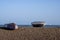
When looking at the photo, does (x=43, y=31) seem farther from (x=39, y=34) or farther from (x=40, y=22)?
(x=40, y=22)

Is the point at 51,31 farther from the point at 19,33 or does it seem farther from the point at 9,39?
the point at 9,39

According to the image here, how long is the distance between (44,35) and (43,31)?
315 centimetres

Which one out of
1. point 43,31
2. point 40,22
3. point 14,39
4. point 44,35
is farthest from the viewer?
point 40,22

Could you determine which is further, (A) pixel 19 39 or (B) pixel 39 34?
(B) pixel 39 34

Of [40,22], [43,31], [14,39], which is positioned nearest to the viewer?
[14,39]

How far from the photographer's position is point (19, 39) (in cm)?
3984

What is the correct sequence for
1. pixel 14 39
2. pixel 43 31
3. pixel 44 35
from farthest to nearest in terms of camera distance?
pixel 43 31 → pixel 44 35 → pixel 14 39

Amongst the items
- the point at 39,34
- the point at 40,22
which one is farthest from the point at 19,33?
the point at 40,22

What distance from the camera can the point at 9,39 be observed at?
39.9 meters

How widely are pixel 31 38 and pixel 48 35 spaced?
373 cm

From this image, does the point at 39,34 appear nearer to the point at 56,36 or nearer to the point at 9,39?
the point at 56,36

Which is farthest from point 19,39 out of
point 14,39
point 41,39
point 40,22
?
point 40,22

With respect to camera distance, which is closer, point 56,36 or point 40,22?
point 56,36

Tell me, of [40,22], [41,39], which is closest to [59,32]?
[41,39]
